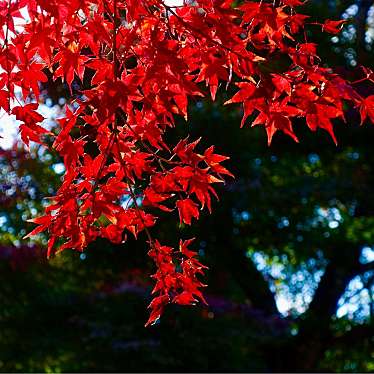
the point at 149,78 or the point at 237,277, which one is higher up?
the point at 237,277

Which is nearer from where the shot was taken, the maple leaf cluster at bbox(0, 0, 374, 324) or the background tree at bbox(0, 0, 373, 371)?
the maple leaf cluster at bbox(0, 0, 374, 324)

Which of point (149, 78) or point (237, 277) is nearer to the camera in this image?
point (149, 78)

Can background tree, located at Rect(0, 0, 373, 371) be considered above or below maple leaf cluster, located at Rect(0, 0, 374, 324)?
above

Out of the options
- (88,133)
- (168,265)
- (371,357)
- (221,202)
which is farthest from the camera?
(371,357)

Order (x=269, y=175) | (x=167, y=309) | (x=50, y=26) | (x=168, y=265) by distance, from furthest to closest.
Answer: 1. (x=269, y=175)
2. (x=167, y=309)
3. (x=168, y=265)
4. (x=50, y=26)

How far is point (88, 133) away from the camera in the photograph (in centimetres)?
142

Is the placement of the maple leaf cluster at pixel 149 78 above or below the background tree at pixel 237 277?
below

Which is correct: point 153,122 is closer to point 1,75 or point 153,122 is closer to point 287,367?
point 1,75

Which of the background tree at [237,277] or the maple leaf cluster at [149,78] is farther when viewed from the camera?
the background tree at [237,277]

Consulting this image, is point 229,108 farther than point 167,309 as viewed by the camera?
Yes

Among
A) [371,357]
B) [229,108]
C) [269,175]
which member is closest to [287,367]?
[371,357]

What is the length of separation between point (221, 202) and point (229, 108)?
2.24ft

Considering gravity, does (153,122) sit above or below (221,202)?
below

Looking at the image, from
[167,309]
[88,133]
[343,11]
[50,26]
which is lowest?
[88,133]
